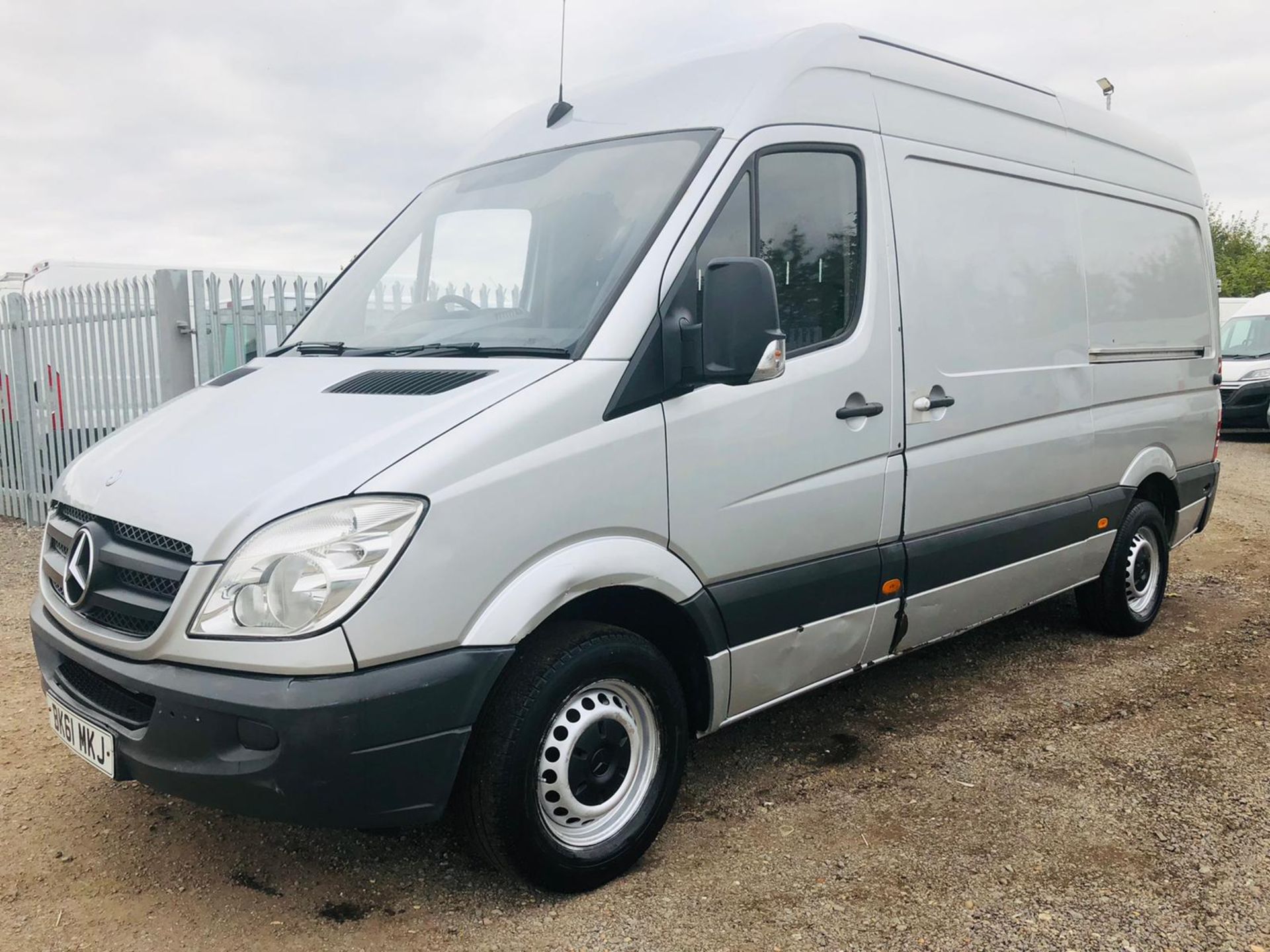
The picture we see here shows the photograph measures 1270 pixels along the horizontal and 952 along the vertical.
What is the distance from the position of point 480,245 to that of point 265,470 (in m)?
1.42

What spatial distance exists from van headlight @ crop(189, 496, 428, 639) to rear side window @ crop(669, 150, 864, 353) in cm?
119

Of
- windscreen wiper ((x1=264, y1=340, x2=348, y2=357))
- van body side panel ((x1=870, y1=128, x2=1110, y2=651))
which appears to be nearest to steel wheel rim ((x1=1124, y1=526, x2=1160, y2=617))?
van body side panel ((x1=870, y1=128, x2=1110, y2=651))

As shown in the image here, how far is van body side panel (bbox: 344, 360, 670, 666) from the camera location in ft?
8.54

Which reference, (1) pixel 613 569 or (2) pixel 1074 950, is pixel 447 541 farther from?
(2) pixel 1074 950

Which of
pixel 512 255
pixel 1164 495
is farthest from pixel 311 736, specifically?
pixel 1164 495

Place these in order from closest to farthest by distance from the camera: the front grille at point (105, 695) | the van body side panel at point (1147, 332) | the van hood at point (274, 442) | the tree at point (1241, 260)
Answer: the van hood at point (274, 442) < the front grille at point (105, 695) < the van body side panel at point (1147, 332) < the tree at point (1241, 260)

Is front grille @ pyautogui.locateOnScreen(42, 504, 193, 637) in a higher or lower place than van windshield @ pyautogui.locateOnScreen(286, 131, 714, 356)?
lower

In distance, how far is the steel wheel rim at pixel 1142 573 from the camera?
5.64 m

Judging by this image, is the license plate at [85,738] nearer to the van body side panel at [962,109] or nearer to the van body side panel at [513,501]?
the van body side panel at [513,501]

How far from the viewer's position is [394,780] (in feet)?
8.70

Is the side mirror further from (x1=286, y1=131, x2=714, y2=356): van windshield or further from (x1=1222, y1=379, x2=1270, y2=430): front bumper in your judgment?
(x1=1222, y1=379, x2=1270, y2=430): front bumper

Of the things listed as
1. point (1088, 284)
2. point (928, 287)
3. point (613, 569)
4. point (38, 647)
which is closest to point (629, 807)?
point (613, 569)

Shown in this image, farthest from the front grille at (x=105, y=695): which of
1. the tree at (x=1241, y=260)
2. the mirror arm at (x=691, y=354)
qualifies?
the tree at (x=1241, y=260)

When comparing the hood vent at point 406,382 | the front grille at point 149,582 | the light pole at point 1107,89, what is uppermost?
the light pole at point 1107,89
